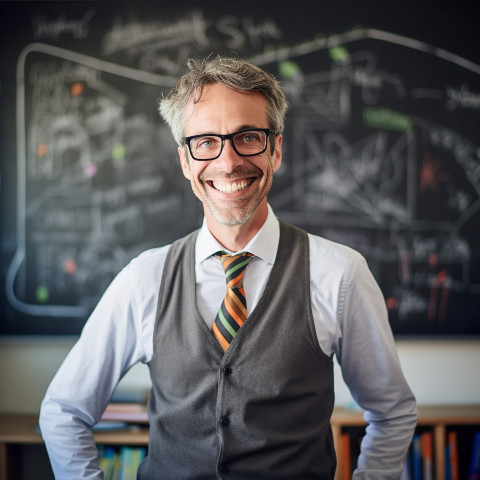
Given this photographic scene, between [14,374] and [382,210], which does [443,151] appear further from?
[14,374]

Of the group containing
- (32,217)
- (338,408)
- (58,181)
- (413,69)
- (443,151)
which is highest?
(413,69)

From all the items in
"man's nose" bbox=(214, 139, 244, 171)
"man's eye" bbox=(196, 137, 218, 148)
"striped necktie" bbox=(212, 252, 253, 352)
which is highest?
"man's eye" bbox=(196, 137, 218, 148)

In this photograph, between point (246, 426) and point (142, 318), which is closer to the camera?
point (246, 426)

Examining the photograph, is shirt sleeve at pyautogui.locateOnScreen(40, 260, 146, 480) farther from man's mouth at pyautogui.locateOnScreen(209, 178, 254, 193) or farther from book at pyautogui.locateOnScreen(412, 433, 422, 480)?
book at pyautogui.locateOnScreen(412, 433, 422, 480)

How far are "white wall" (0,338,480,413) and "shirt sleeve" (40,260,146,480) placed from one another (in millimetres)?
1035

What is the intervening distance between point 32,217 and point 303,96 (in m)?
1.43

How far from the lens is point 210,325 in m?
1.14

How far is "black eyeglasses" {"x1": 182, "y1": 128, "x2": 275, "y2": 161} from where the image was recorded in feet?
3.65

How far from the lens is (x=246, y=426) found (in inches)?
40.5

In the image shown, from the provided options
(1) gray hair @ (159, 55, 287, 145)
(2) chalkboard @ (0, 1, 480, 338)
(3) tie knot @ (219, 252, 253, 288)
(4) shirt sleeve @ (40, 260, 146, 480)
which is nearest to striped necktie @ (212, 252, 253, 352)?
(3) tie knot @ (219, 252, 253, 288)

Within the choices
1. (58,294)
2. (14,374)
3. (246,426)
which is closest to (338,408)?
(246,426)

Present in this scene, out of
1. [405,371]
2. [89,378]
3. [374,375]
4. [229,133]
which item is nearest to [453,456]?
[405,371]

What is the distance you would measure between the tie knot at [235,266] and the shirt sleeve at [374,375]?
0.26 m

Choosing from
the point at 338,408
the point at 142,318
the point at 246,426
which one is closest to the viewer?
the point at 246,426
